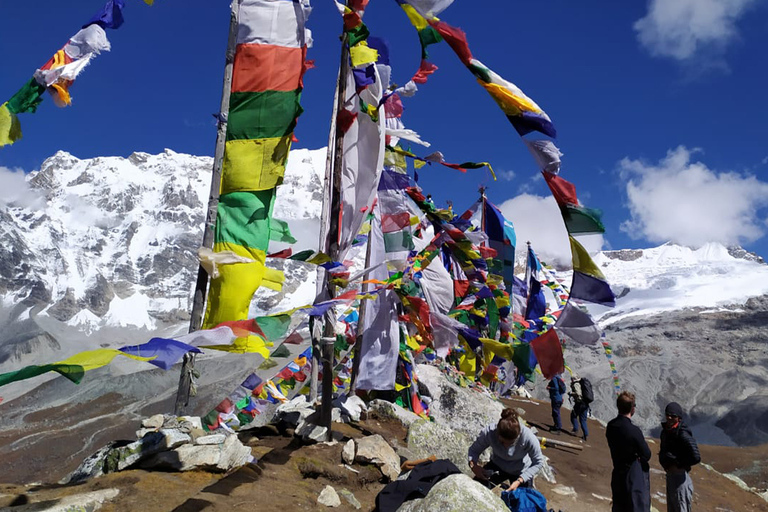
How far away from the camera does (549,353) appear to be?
433 cm

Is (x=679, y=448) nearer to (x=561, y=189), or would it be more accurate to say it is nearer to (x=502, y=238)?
(x=561, y=189)

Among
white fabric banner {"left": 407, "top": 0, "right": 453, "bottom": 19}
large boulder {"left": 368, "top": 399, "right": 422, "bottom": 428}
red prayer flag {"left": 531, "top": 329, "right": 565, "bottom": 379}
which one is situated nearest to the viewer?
red prayer flag {"left": 531, "top": 329, "right": 565, "bottom": 379}

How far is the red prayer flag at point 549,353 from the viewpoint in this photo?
4289 millimetres

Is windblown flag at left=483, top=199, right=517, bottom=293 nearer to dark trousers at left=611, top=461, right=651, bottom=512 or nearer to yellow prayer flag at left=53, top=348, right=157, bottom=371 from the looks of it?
dark trousers at left=611, top=461, right=651, bottom=512

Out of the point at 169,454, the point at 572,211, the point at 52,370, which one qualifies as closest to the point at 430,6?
the point at 572,211

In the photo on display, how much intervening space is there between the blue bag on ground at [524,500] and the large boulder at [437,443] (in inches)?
128

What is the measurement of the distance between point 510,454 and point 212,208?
166 inches

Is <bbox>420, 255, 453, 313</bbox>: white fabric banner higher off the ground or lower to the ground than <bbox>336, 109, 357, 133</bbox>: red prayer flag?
lower

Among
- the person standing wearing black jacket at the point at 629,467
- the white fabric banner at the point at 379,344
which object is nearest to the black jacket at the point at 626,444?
the person standing wearing black jacket at the point at 629,467

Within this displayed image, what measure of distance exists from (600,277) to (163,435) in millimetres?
4439

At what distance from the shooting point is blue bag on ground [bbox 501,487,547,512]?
158 inches

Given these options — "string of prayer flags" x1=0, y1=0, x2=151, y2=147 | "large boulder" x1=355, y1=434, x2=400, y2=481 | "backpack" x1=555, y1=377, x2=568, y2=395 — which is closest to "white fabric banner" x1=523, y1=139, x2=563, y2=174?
"large boulder" x1=355, y1=434, x2=400, y2=481

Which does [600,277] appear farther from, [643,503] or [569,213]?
[643,503]

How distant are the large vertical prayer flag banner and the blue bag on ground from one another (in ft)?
10.0
